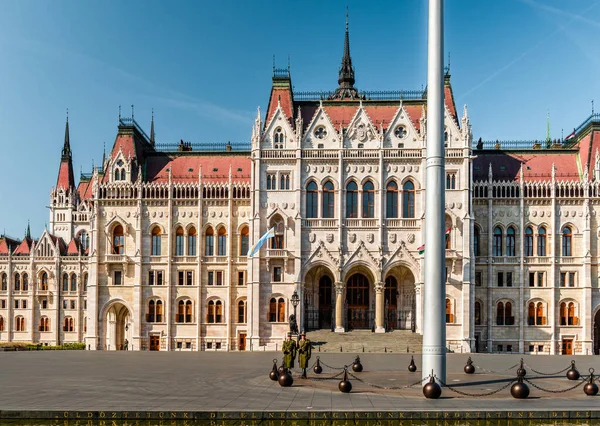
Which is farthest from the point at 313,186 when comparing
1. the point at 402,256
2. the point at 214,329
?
the point at 214,329

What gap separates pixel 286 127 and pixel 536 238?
26.8m

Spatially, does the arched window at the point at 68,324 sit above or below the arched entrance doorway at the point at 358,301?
below

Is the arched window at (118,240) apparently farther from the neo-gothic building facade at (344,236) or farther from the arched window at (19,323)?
the arched window at (19,323)

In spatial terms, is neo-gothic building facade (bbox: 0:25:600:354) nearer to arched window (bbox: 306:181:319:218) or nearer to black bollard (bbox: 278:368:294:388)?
arched window (bbox: 306:181:319:218)

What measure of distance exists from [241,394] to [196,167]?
171ft

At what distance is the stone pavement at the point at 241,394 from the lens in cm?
2473

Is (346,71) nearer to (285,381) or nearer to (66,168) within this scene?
(66,168)

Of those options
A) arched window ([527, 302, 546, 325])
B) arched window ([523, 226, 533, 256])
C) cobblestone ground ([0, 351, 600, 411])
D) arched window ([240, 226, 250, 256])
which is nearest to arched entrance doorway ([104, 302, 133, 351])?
arched window ([240, 226, 250, 256])

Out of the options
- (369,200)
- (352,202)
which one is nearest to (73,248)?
(352,202)

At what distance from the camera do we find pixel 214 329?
7412cm

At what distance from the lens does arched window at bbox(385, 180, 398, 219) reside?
230 ft

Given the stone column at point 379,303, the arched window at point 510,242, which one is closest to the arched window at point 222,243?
the stone column at point 379,303

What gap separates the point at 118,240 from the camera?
75.9 m

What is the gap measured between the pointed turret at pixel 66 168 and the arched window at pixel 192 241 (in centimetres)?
5899
